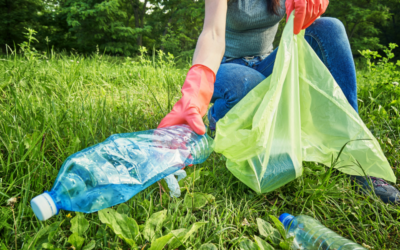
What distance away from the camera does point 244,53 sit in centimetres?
172

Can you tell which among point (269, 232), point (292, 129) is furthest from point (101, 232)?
point (292, 129)

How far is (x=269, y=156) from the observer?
1.05 m

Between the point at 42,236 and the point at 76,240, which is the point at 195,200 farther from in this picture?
the point at 42,236

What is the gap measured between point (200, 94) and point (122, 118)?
77 centimetres

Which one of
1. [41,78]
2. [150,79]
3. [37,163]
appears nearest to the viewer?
[37,163]

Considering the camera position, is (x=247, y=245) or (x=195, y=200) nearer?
(x=247, y=245)

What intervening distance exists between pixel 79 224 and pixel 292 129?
3.13 ft

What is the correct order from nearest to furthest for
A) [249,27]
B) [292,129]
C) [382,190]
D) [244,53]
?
[292,129] < [382,190] < [249,27] < [244,53]

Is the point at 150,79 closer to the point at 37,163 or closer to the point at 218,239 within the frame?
the point at 37,163

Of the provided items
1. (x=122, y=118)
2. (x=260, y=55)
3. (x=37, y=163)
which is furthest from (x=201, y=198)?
(x=260, y=55)

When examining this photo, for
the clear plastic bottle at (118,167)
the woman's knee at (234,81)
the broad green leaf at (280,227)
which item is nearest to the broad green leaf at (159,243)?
the clear plastic bottle at (118,167)

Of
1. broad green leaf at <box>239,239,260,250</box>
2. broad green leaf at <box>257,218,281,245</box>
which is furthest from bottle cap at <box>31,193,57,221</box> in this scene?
broad green leaf at <box>257,218,281,245</box>

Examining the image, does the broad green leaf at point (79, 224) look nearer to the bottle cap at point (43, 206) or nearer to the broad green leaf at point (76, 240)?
the broad green leaf at point (76, 240)

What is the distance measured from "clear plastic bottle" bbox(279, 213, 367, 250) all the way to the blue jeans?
767mm
